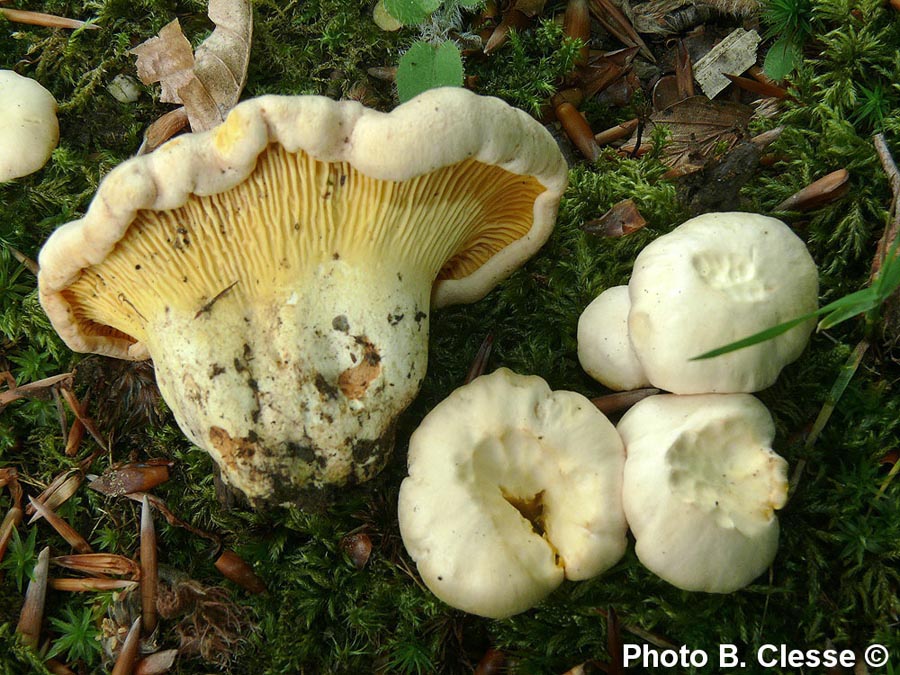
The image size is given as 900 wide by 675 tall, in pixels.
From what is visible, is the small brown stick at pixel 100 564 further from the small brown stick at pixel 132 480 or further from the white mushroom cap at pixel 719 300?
the white mushroom cap at pixel 719 300

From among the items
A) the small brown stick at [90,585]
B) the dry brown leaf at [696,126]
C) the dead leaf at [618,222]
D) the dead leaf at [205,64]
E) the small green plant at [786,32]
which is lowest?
the small brown stick at [90,585]

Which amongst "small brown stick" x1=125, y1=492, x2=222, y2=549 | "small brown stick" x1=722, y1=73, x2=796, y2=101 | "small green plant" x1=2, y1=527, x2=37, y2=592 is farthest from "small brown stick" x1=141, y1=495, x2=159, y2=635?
"small brown stick" x1=722, y1=73, x2=796, y2=101

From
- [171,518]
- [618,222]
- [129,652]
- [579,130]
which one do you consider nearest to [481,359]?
[618,222]

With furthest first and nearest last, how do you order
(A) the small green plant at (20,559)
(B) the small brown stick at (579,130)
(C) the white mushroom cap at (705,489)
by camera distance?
(B) the small brown stick at (579,130)
(A) the small green plant at (20,559)
(C) the white mushroom cap at (705,489)

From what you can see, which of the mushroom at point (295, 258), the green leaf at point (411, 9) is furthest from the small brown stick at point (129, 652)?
the green leaf at point (411, 9)

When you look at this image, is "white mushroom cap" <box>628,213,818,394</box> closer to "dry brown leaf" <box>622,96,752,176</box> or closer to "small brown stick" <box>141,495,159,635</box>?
"dry brown leaf" <box>622,96,752,176</box>

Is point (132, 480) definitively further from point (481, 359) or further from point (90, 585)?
point (481, 359)

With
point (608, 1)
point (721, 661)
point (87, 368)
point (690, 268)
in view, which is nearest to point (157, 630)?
point (87, 368)
